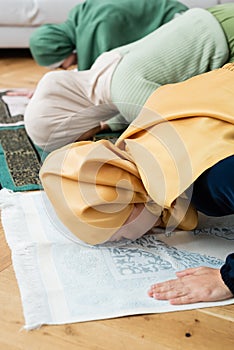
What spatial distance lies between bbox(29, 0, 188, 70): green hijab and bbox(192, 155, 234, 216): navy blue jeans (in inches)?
35.8

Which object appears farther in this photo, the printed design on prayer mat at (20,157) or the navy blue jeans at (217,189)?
the printed design on prayer mat at (20,157)

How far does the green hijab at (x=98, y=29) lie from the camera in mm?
1853

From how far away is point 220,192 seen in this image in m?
1.00

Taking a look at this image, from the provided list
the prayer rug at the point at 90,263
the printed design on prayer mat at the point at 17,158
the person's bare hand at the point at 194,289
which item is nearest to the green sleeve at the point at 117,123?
the printed design on prayer mat at the point at 17,158

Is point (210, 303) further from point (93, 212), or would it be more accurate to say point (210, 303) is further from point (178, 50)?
point (178, 50)

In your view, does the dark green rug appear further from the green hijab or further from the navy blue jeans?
the navy blue jeans

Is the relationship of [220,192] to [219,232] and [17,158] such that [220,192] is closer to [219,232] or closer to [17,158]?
[219,232]

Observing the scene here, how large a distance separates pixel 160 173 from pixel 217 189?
3.7 inches

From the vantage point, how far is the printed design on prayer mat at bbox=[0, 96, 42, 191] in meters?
1.32

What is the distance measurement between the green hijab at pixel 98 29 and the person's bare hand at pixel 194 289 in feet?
3.38

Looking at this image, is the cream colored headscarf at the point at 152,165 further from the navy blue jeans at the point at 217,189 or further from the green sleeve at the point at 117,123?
the green sleeve at the point at 117,123

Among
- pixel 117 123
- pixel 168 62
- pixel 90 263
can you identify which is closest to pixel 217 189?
pixel 90 263

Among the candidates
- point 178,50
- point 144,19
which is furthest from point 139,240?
point 144,19

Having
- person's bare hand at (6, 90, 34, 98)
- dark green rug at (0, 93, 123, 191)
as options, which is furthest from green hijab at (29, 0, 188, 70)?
dark green rug at (0, 93, 123, 191)
